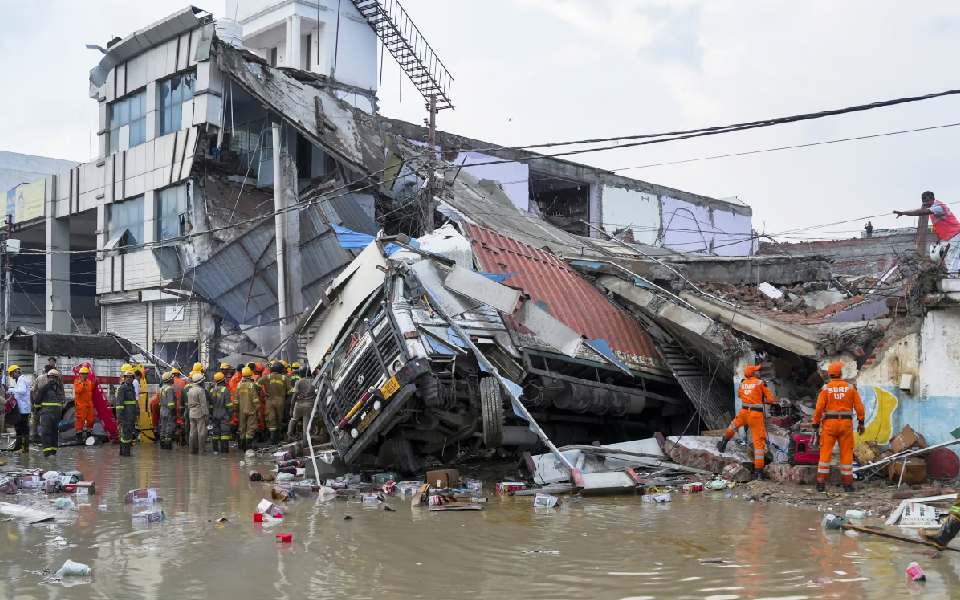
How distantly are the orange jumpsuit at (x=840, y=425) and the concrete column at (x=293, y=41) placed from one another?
20773 mm

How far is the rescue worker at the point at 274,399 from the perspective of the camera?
1497 centimetres

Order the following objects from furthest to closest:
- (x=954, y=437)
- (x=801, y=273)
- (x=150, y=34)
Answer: (x=150, y=34) → (x=801, y=273) → (x=954, y=437)

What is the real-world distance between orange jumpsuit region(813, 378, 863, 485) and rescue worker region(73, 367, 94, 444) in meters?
12.3

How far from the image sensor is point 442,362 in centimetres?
991

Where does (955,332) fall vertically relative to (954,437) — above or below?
above

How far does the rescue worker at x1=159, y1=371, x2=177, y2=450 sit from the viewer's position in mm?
15273

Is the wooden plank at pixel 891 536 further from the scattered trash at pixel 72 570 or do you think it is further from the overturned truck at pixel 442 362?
the scattered trash at pixel 72 570

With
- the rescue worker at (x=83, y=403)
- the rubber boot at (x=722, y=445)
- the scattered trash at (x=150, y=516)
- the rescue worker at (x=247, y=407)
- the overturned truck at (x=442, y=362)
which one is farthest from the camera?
the rescue worker at (x=83, y=403)

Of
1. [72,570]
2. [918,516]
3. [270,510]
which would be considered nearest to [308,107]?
[270,510]

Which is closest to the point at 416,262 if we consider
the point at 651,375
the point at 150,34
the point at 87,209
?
the point at 651,375

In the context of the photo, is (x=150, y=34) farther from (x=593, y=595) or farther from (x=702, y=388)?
(x=593, y=595)

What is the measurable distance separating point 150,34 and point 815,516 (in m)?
20.6

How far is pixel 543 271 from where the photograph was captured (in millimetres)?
13289

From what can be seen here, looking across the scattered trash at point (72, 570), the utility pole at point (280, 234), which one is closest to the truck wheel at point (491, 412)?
the scattered trash at point (72, 570)
